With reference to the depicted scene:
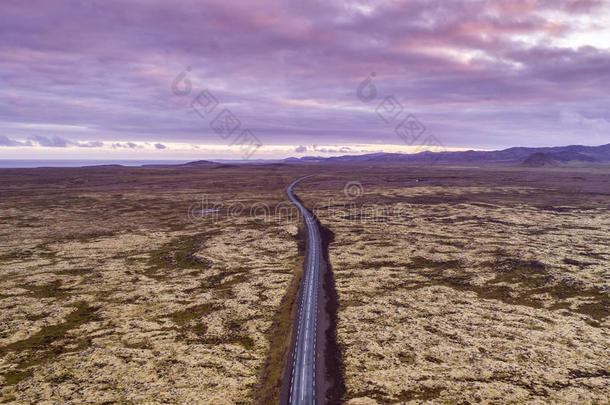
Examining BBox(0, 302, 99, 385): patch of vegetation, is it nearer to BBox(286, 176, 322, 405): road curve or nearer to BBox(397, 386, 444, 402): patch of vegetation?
BBox(286, 176, 322, 405): road curve

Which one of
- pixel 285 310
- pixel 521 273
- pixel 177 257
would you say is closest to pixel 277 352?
pixel 285 310

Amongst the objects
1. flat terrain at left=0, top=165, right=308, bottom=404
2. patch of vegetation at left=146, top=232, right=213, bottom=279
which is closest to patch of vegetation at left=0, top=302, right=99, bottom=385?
flat terrain at left=0, top=165, right=308, bottom=404

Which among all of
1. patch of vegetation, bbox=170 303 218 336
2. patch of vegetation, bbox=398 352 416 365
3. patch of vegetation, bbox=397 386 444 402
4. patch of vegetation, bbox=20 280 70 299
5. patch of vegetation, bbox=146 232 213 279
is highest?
patch of vegetation, bbox=146 232 213 279

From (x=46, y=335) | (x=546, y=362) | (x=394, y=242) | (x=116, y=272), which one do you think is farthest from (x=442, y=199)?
(x=46, y=335)

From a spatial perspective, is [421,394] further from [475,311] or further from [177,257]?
[177,257]

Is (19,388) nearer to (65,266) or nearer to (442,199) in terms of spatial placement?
(65,266)

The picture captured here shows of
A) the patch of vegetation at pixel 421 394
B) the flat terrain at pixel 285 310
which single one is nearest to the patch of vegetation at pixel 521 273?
the flat terrain at pixel 285 310
